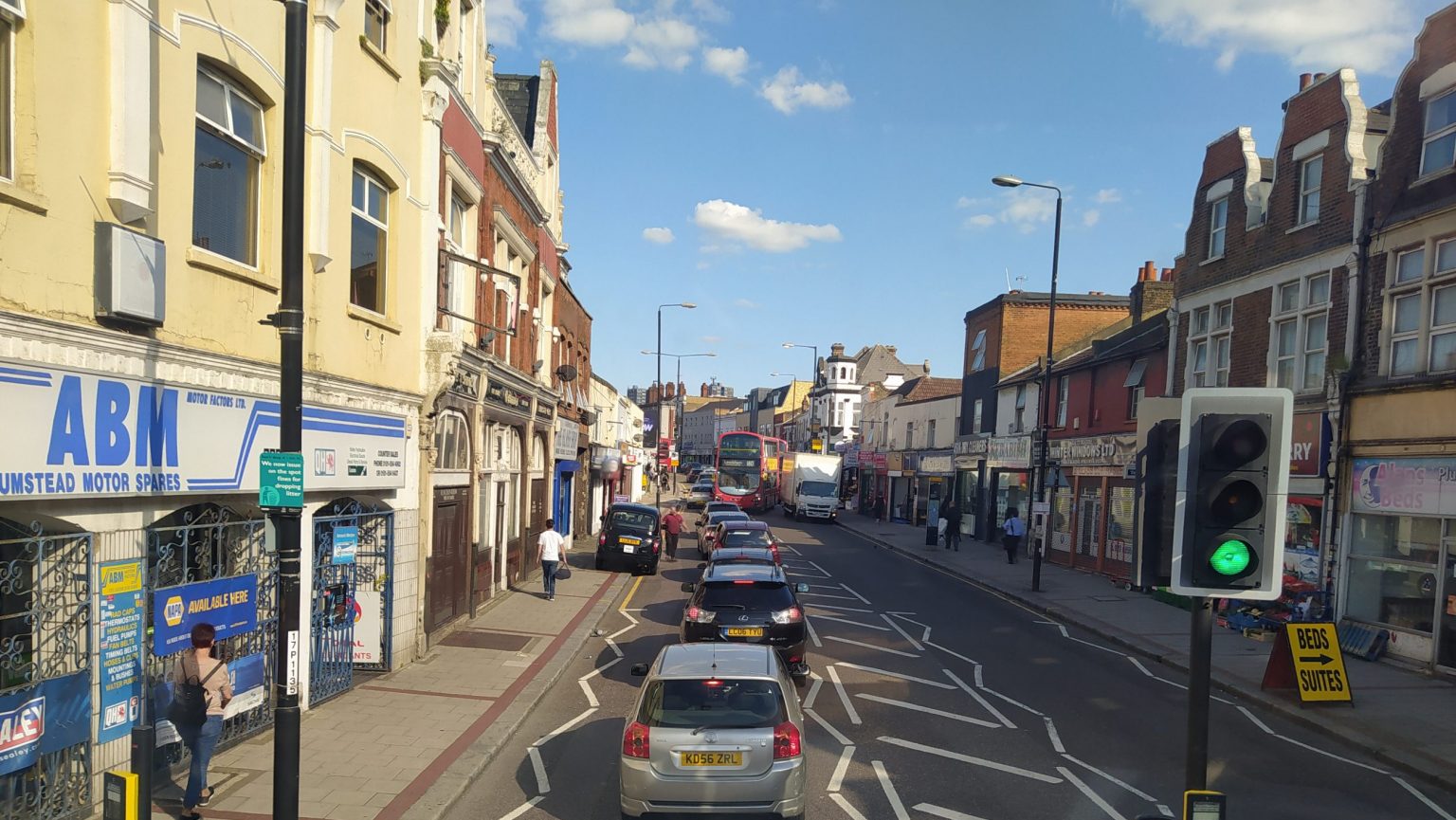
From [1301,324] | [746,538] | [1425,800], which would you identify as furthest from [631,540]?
[1425,800]

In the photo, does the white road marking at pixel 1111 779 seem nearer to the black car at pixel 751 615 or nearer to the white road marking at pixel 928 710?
the white road marking at pixel 928 710

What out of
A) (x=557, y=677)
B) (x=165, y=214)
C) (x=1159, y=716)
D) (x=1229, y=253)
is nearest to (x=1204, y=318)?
(x=1229, y=253)

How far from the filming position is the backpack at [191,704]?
7809 millimetres

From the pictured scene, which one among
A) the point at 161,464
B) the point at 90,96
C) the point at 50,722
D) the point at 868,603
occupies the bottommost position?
the point at 868,603

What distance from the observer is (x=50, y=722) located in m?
7.12

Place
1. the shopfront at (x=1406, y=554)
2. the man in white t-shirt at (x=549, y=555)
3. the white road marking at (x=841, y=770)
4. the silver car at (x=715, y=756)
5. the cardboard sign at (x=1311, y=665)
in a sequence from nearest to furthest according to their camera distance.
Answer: the silver car at (x=715, y=756), the white road marking at (x=841, y=770), the cardboard sign at (x=1311, y=665), the shopfront at (x=1406, y=554), the man in white t-shirt at (x=549, y=555)

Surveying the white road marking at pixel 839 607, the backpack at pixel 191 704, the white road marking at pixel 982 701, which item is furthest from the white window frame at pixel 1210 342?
the backpack at pixel 191 704

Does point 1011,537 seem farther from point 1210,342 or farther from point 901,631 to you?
point 901,631

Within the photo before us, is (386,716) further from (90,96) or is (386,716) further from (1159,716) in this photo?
(1159,716)

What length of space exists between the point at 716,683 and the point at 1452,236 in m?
15.3

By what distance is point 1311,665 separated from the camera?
13203mm

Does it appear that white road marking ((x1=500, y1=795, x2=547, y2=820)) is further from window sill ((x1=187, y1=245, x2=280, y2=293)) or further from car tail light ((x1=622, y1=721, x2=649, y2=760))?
window sill ((x1=187, y1=245, x2=280, y2=293))

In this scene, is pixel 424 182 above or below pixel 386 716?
above

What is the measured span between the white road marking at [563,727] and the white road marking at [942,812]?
444 cm
